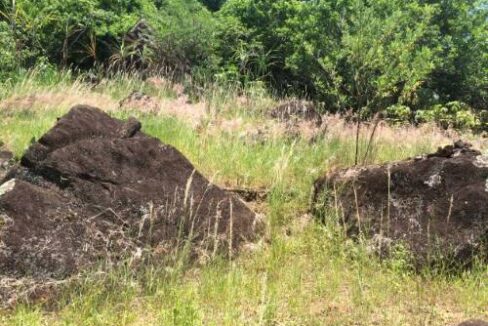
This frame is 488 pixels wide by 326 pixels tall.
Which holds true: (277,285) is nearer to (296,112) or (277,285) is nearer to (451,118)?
(296,112)

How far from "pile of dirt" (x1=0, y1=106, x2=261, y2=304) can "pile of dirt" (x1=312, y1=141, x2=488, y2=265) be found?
879mm

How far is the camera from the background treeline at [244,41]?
1334 centimetres

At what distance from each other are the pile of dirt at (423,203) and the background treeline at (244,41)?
6516 millimetres

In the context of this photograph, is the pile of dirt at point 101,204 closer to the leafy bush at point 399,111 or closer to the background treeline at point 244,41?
the leafy bush at point 399,111

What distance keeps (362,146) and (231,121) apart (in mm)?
1815

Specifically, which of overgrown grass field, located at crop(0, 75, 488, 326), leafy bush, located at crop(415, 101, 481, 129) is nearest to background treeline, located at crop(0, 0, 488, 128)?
leafy bush, located at crop(415, 101, 481, 129)

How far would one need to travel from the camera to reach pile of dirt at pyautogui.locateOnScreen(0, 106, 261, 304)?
3.92 m

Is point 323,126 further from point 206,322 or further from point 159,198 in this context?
point 206,322

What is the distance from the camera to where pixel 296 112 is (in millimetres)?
9578

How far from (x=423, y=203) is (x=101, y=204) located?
2.55 meters

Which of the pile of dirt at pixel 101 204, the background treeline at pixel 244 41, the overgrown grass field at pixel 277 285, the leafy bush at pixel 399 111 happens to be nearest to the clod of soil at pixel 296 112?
the leafy bush at pixel 399 111

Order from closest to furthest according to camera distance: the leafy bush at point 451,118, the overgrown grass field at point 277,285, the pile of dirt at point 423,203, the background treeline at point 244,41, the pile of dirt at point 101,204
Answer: the overgrown grass field at point 277,285, the pile of dirt at point 101,204, the pile of dirt at point 423,203, the leafy bush at point 451,118, the background treeline at point 244,41

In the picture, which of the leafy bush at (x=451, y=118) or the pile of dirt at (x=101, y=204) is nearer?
the pile of dirt at (x=101, y=204)

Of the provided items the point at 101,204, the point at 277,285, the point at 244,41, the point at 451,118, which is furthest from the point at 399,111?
the point at 244,41
